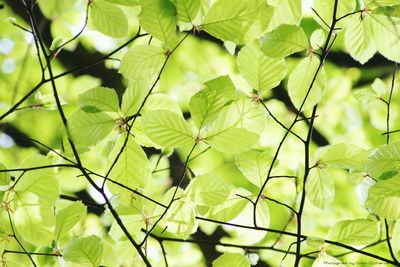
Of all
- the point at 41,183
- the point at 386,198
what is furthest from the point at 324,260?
the point at 41,183

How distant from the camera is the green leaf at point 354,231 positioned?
0.76 meters

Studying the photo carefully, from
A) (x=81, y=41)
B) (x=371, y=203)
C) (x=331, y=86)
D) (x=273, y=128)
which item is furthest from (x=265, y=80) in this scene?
(x=81, y=41)

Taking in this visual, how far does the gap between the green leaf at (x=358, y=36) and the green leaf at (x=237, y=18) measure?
0.19 metres

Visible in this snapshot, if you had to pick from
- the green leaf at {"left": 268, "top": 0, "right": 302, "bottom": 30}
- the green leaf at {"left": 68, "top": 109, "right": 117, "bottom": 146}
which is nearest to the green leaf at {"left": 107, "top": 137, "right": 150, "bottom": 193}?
the green leaf at {"left": 68, "top": 109, "right": 117, "bottom": 146}

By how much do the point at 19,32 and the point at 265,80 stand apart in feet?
3.74

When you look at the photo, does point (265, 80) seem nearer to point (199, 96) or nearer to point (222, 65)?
point (199, 96)

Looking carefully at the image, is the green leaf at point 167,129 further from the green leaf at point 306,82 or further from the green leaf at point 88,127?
the green leaf at point 306,82

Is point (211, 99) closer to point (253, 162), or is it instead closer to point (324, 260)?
point (253, 162)

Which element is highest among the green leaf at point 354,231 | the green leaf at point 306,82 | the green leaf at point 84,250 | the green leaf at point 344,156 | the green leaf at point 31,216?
the green leaf at point 306,82

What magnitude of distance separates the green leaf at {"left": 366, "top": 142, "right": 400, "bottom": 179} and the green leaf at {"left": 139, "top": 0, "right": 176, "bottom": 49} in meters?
0.39

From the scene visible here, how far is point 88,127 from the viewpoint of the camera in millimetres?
678

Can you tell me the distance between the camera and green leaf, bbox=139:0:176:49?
0.62 meters

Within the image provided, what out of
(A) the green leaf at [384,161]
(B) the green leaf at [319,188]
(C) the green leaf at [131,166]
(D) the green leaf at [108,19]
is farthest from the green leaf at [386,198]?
(D) the green leaf at [108,19]

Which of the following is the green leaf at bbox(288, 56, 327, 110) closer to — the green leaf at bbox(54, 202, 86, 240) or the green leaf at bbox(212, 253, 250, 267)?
the green leaf at bbox(212, 253, 250, 267)
